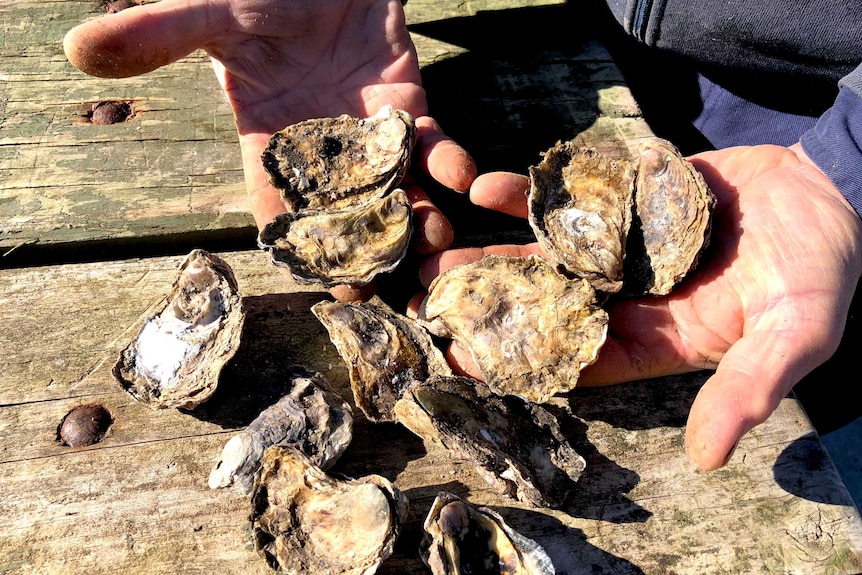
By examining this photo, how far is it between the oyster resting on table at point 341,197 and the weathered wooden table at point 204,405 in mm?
191

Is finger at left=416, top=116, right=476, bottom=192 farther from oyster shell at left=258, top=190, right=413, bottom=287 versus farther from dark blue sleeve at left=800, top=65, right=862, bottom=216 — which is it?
dark blue sleeve at left=800, top=65, right=862, bottom=216

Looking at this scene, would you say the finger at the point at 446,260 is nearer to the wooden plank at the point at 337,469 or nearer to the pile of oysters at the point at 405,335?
the pile of oysters at the point at 405,335

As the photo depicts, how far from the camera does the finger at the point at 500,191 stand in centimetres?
248

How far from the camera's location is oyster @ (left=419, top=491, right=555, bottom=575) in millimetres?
1760

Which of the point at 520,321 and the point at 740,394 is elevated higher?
the point at 740,394

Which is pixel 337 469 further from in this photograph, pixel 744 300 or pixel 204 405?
pixel 744 300

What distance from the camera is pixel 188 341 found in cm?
224

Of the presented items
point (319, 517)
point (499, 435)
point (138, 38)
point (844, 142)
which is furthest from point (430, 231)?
point (844, 142)

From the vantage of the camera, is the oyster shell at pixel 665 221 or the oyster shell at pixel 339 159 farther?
the oyster shell at pixel 339 159

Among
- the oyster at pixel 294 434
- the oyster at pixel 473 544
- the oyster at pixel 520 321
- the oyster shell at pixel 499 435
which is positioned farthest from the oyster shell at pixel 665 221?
the oyster at pixel 294 434

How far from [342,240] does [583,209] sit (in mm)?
1018

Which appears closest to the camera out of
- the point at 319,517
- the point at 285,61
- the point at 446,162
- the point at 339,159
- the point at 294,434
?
the point at 319,517

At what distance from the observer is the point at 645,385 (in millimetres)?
2281

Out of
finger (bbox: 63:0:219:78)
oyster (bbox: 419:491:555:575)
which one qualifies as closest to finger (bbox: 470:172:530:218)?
oyster (bbox: 419:491:555:575)
